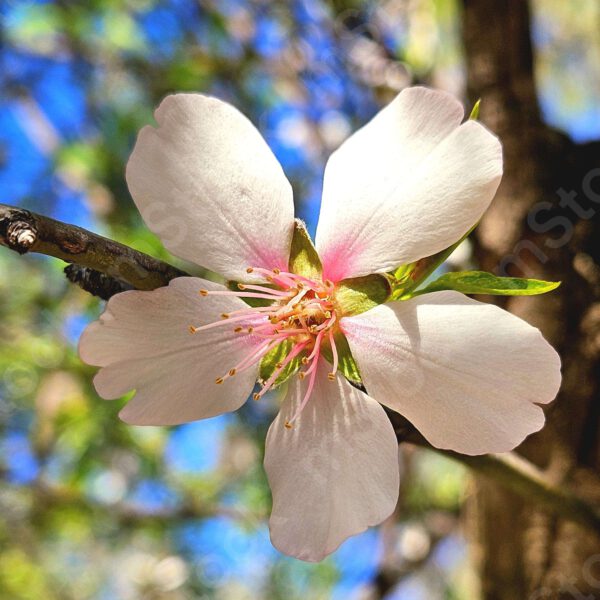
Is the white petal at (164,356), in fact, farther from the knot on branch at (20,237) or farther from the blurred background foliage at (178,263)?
the blurred background foliage at (178,263)

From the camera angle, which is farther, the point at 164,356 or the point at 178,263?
the point at 178,263

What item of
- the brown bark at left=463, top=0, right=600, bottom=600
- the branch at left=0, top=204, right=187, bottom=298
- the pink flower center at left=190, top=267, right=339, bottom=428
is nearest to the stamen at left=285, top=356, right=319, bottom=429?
the pink flower center at left=190, top=267, right=339, bottom=428

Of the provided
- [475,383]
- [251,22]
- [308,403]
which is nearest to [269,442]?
[308,403]

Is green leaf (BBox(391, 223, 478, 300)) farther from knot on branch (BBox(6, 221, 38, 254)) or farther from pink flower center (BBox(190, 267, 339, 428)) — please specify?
knot on branch (BBox(6, 221, 38, 254))

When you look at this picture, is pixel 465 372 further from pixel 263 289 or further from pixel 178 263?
pixel 178 263

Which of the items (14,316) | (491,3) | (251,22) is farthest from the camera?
(251,22)

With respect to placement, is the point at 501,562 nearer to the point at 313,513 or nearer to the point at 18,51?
the point at 313,513

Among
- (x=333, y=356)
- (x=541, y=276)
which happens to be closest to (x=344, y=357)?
(x=333, y=356)
